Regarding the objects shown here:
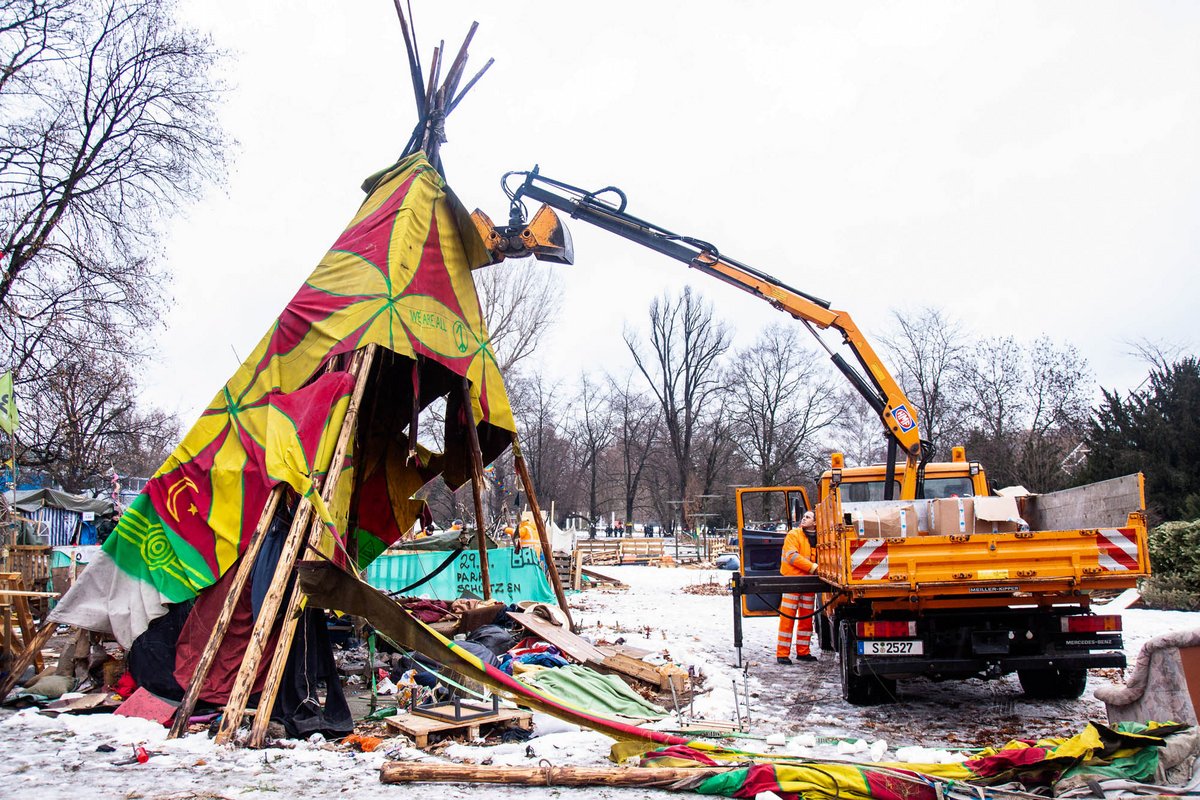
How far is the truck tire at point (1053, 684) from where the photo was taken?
7.91 meters

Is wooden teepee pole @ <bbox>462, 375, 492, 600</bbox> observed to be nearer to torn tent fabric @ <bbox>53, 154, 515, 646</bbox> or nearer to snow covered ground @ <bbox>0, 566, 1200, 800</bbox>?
torn tent fabric @ <bbox>53, 154, 515, 646</bbox>

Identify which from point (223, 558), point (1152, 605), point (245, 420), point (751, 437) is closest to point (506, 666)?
point (223, 558)

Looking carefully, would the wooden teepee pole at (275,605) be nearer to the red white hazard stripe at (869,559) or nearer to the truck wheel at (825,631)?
the red white hazard stripe at (869,559)

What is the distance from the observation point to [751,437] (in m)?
52.5

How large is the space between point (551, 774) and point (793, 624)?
6.23 m

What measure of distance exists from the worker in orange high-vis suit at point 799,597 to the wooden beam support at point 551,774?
4.77 metres

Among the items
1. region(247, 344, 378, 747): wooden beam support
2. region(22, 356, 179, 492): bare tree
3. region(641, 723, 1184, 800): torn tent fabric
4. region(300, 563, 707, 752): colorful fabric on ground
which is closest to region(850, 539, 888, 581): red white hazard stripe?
region(641, 723, 1184, 800): torn tent fabric

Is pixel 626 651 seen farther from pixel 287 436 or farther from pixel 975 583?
pixel 287 436

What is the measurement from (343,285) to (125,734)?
429 cm

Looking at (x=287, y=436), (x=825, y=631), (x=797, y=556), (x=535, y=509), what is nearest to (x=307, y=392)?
(x=287, y=436)

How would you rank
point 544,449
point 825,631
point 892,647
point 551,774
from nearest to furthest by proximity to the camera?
point 551,774 < point 892,647 < point 825,631 < point 544,449

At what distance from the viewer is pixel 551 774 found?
16.7 ft

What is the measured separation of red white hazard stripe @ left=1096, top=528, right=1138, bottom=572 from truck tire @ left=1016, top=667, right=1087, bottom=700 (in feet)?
5.42

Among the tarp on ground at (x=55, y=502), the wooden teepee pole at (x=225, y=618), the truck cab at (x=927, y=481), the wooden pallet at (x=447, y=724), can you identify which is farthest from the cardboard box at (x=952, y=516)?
the tarp on ground at (x=55, y=502)
